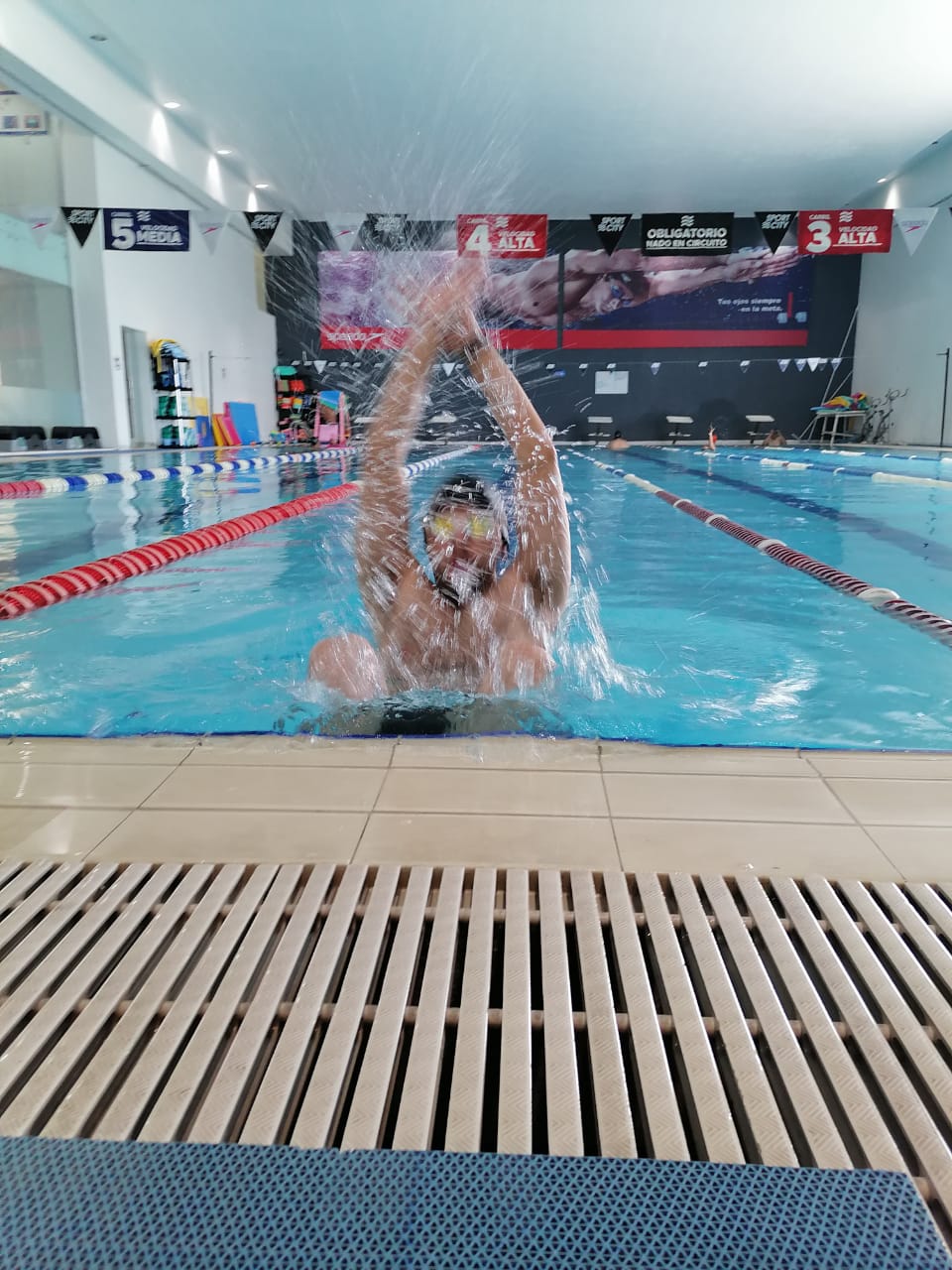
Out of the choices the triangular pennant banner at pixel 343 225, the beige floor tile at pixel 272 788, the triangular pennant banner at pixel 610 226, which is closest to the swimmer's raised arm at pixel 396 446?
the beige floor tile at pixel 272 788

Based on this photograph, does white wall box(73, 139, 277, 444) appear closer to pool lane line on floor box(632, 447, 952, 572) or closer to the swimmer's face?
pool lane line on floor box(632, 447, 952, 572)

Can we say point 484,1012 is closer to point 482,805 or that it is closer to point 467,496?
point 482,805

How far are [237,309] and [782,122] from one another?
11044 millimetres

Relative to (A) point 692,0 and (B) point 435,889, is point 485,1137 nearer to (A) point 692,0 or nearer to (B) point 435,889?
(B) point 435,889

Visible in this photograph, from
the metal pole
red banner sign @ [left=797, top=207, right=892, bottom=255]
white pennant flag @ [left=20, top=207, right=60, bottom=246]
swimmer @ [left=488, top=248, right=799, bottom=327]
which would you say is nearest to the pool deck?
white pennant flag @ [left=20, top=207, right=60, bottom=246]

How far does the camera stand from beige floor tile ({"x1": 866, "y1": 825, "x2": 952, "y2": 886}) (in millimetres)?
1515

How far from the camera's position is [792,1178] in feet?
2.67

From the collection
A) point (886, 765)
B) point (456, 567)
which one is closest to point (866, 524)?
point (456, 567)

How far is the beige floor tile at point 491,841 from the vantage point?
5.07 feet

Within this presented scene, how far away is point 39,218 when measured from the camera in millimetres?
12578

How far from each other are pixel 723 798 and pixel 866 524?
5880 millimetres

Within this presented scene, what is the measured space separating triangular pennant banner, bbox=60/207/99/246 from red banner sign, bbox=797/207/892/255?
10.0 metres

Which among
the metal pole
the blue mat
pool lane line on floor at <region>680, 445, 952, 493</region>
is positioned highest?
the metal pole

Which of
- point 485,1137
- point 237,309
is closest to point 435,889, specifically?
point 485,1137
